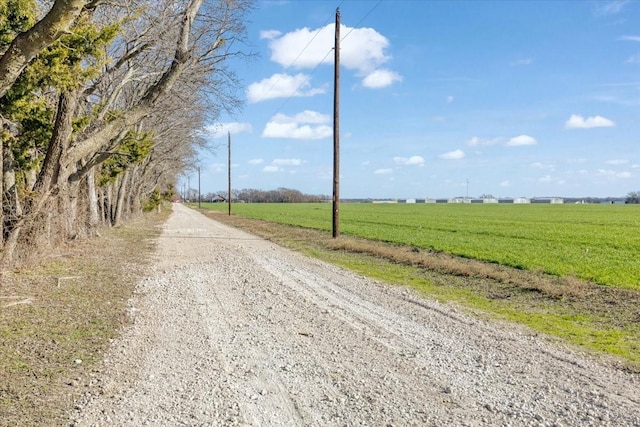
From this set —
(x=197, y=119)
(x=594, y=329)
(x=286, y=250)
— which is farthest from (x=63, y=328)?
(x=197, y=119)

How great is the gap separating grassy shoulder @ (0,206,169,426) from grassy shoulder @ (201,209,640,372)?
5.76 m

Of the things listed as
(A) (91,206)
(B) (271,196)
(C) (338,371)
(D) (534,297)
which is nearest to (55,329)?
(C) (338,371)

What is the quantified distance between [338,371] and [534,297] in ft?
21.1

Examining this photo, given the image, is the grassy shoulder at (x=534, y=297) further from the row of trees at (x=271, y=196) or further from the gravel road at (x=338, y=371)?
the row of trees at (x=271, y=196)

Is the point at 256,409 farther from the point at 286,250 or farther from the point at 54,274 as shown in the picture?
→ the point at 286,250

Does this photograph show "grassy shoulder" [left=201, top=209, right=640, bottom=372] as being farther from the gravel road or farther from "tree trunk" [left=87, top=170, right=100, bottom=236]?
"tree trunk" [left=87, top=170, right=100, bottom=236]

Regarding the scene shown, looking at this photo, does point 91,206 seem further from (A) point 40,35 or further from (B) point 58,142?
(A) point 40,35

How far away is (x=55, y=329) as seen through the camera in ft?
22.6

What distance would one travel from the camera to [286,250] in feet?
63.0

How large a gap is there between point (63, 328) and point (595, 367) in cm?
659

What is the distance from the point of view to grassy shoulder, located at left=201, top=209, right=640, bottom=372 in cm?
712

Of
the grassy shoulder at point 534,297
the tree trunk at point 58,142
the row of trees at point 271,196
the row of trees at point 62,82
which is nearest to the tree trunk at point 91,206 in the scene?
the row of trees at point 62,82

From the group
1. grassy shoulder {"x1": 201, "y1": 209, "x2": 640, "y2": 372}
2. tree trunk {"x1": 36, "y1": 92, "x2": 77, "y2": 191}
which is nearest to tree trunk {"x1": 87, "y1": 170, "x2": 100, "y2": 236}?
tree trunk {"x1": 36, "y1": 92, "x2": 77, "y2": 191}

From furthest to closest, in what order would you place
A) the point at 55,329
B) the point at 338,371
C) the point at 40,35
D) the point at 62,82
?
the point at 62,82, the point at 55,329, the point at 40,35, the point at 338,371
